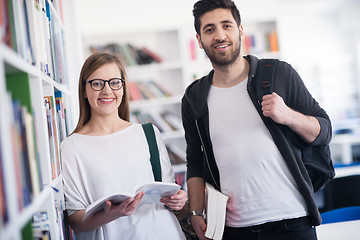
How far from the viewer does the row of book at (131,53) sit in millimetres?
4586

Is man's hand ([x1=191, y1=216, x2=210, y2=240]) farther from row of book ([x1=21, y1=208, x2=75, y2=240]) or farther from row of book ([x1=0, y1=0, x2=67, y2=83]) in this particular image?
row of book ([x1=0, y1=0, x2=67, y2=83])

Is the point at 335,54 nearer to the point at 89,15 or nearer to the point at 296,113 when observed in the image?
the point at 89,15

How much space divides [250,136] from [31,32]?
0.94 metres

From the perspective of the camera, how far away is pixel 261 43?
471 centimetres

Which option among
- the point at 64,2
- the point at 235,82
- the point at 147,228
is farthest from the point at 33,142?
the point at 64,2

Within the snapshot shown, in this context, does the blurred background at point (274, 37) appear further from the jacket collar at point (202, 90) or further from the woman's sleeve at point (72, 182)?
the woman's sleeve at point (72, 182)

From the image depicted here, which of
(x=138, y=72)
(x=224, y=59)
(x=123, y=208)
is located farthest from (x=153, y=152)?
(x=138, y=72)

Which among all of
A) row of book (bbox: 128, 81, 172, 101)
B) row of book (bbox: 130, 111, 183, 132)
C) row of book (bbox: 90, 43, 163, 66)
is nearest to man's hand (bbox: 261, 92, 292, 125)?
row of book (bbox: 130, 111, 183, 132)

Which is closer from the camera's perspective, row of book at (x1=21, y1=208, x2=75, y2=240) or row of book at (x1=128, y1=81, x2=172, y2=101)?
row of book at (x1=21, y1=208, x2=75, y2=240)

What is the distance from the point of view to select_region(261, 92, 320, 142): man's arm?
152 centimetres

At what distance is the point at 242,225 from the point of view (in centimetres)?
161

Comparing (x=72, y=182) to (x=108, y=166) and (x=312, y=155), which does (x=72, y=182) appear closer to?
(x=108, y=166)

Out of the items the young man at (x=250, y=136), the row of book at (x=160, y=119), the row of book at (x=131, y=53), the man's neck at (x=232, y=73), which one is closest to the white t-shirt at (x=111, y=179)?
the young man at (x=250, y=136)

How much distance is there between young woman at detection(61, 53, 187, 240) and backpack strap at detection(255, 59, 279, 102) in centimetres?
49
